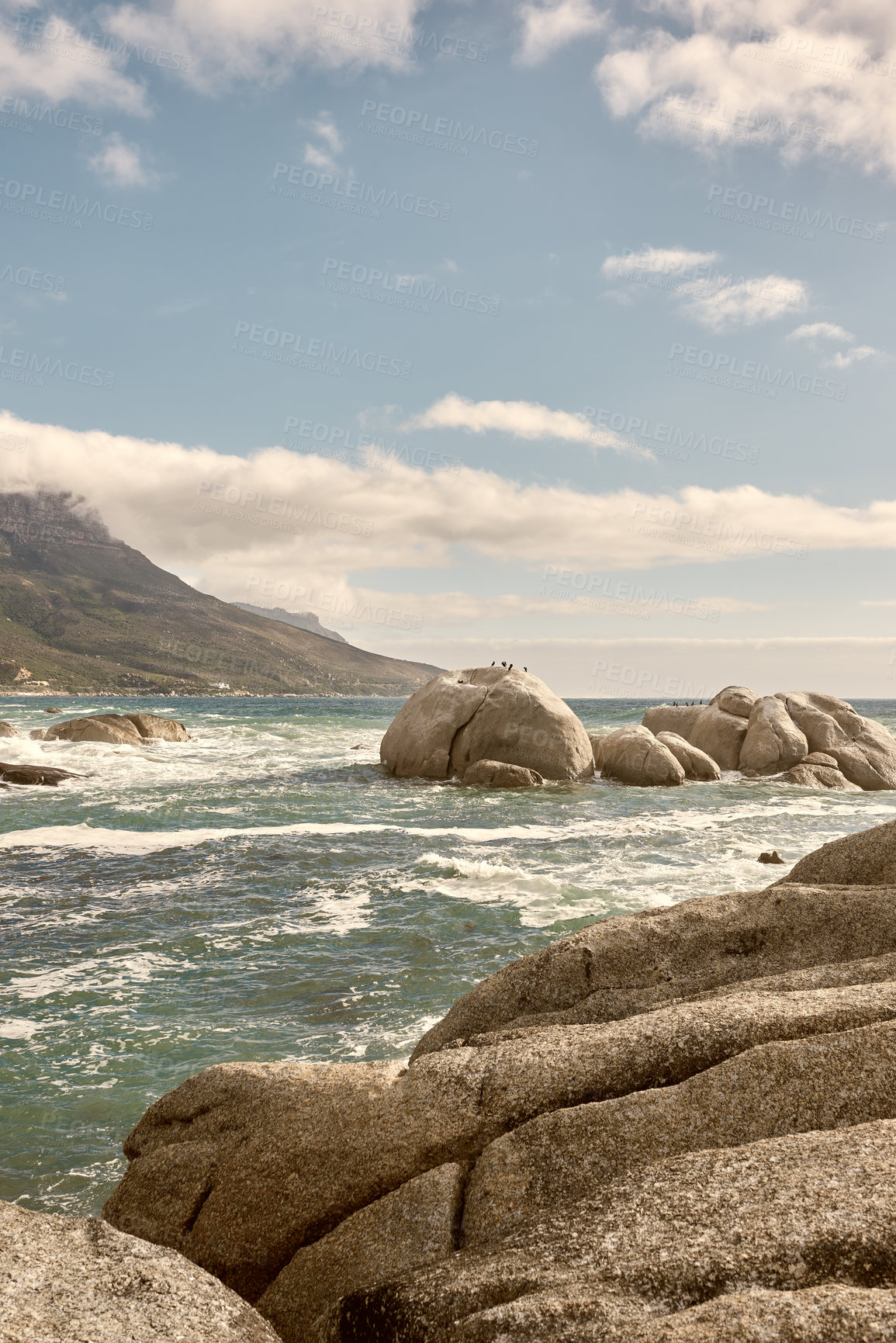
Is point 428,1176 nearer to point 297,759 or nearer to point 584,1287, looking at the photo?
point 584,1287

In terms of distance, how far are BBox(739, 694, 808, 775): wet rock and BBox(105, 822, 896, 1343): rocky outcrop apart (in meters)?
25.2

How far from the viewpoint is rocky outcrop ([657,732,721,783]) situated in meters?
29.0

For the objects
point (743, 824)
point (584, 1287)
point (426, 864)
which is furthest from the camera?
point (743, 824)

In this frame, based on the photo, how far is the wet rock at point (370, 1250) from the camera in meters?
3.62

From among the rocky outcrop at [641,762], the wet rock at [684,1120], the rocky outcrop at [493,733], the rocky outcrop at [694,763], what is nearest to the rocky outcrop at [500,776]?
the rocky outcrop at [493,733]

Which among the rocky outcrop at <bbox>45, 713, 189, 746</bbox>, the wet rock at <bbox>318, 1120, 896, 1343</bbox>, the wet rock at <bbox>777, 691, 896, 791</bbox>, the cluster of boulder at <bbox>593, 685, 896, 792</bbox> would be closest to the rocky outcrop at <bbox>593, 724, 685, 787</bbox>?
the cluster of boulder at <bbox>593, 685, 896, 792</bbox>

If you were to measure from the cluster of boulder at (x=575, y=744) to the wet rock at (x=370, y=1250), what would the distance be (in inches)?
874

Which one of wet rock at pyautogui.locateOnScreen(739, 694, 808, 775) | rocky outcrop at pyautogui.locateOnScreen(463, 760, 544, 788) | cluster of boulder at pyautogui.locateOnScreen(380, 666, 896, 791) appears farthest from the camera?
wet rock at pyautogui.locateOnScreen(739, 694, 808, 775)

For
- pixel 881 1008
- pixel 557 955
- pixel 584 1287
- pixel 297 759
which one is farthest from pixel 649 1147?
pixel 297 759

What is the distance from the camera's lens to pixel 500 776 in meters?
26.1

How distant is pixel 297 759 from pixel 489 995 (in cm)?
2940

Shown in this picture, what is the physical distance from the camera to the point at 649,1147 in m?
3.68

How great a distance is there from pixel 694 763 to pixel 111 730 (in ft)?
89.3

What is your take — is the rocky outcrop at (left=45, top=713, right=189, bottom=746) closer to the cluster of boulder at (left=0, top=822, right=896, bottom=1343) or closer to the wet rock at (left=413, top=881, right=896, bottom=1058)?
the wet rock at (left=413, top=881, right=896, bottom=1058)
